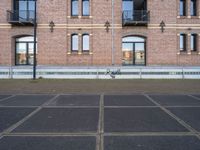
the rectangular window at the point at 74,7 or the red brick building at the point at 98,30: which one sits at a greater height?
the rectangular window at the point at 74,7

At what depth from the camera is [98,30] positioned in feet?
81.0

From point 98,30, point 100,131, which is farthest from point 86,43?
point 100,131

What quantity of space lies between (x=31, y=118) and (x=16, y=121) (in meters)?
0.45

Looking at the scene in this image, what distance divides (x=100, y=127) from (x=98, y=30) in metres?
19.9

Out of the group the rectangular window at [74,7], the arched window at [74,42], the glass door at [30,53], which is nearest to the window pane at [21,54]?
the glass door at [30,53]

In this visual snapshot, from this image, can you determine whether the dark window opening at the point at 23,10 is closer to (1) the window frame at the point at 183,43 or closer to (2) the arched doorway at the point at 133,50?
(2) the arched doorway at the point at 133,50

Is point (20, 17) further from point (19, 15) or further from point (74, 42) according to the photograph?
point (74, 42)

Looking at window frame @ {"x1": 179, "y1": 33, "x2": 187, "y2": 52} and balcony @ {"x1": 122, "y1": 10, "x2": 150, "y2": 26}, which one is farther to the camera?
window frame @ {"x1": 179, "y1": 33, "x2": 187, "y2": 52}

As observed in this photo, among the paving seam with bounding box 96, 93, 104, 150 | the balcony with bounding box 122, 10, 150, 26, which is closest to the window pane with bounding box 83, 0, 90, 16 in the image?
the balcony with bounding box 122, 10, 150, 26

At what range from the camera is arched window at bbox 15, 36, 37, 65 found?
25.7m

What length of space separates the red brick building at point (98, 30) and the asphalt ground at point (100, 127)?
16687 millimetres

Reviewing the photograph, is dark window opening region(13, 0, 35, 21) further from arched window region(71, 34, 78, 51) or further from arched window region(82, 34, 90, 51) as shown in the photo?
arched window region(82, 34, 90, 51)

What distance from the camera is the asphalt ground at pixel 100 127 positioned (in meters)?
4.47

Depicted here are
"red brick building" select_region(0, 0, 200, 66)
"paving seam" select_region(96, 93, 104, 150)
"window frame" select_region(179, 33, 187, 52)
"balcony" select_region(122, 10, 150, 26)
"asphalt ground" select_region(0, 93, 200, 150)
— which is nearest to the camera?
"paving seam" select_region(96, 93, 104, 150)
